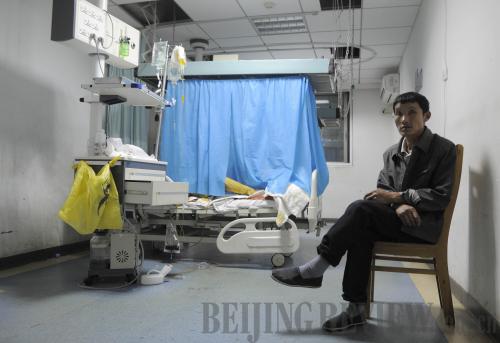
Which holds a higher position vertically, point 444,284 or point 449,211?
point 449,211

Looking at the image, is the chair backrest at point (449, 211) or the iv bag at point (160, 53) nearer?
the chair backrest at point (449, 211)

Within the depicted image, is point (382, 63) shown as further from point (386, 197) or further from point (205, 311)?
point (205, 311)

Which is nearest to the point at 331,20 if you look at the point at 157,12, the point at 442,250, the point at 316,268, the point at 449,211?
the point at 157,12

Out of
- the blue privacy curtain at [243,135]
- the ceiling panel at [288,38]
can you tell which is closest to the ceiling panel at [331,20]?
the ceiling panel at [288,38]

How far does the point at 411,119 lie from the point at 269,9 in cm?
259

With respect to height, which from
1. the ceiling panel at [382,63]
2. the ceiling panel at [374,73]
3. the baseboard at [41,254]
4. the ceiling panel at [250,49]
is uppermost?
the ceiling panel at [250,49]

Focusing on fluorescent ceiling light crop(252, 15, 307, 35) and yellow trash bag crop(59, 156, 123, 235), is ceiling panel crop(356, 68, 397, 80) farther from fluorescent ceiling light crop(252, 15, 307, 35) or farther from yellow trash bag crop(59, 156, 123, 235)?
yellow trash bag crop(59, 156, 123, 235)

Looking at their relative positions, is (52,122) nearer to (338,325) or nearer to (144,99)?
(144,99)

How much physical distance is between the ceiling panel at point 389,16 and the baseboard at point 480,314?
2871mm

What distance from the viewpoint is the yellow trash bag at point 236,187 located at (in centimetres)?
323

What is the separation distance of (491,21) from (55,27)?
2537 mm

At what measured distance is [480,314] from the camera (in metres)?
1.70

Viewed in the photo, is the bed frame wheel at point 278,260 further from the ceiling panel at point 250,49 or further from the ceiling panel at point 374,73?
the ceiling panel at point 374,73

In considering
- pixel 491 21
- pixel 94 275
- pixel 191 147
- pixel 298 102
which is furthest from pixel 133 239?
pixel 491 21
